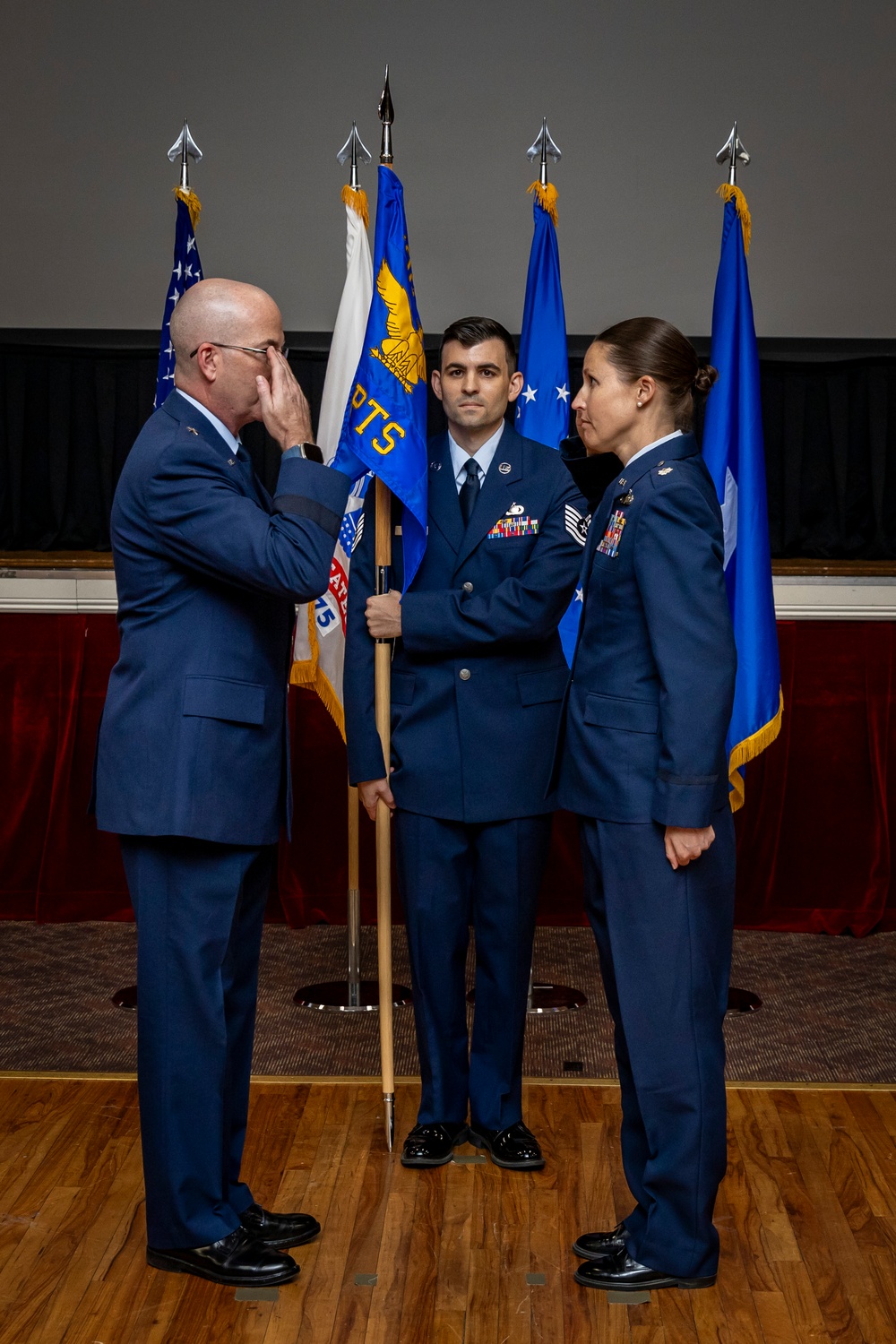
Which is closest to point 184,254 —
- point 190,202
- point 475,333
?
point 190,202

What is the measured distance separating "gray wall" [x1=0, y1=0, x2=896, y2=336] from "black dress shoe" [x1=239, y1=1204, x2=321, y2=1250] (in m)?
3.77

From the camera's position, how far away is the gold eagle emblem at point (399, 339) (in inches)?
105

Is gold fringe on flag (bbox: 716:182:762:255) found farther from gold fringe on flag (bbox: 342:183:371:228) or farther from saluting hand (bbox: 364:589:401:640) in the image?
saluting hand (bbox: 364:589:401:640)

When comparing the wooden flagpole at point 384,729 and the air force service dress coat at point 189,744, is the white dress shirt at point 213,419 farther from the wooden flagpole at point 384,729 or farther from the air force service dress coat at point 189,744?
the wooden flagpole at point 384,729

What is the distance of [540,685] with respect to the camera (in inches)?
97.6

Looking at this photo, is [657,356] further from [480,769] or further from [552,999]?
[552,999]

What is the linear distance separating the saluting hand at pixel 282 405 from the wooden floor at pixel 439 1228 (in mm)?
1279

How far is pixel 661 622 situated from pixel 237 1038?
3.16ft

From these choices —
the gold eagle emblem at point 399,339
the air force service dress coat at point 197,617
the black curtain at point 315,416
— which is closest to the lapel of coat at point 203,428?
the air force service dress coat at point 197,617

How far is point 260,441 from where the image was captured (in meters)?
5.15

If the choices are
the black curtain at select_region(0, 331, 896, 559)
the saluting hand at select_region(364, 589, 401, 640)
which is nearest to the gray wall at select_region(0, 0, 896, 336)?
the black curtain at select_region(0, 331, 896, 559)

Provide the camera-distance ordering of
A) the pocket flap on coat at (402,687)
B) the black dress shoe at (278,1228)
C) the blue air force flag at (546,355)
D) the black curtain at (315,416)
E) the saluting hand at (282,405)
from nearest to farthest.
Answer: the saluting hand at (282,405) → the black dress shoe at (278,1228) → the pocket flap on coat at (402,687) → the blue air force flag at (546,355) → the black curtain at (315,416)

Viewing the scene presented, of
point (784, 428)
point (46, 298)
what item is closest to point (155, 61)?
point (46, 298)

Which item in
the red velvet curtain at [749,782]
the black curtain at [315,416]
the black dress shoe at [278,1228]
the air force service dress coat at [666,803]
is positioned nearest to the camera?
the air force service dress coat at [666,803]
